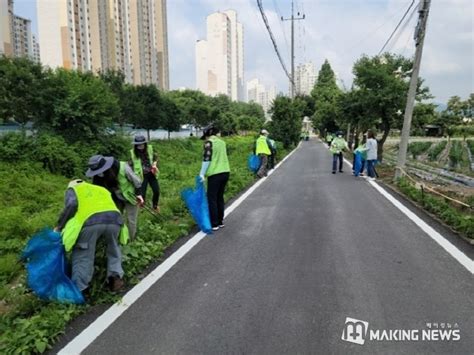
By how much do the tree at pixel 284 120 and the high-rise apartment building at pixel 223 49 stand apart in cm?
942

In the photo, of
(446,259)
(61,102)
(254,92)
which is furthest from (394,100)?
(254,92)

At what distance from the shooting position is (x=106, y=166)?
4.30 meters

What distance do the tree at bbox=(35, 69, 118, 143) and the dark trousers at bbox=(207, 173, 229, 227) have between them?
1085 cm

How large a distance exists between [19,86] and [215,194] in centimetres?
1536

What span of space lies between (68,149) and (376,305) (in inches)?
544

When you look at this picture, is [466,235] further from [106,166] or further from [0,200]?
[0,200]

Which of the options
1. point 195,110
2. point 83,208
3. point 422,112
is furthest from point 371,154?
point 195,110

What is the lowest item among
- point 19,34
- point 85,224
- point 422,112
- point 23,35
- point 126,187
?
point 85,224

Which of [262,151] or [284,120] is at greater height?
[284,120]

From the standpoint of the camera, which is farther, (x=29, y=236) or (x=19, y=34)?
(x=19, y=34)

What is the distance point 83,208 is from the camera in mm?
3764

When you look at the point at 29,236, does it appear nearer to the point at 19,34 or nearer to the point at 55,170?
the point at 55,170

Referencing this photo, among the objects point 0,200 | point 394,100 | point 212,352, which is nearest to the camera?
point 212,352

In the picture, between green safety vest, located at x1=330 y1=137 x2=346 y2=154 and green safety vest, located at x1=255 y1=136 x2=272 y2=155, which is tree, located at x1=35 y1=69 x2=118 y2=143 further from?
green safety vest, located at x1=330 y1=137 x2=346 y2=154
